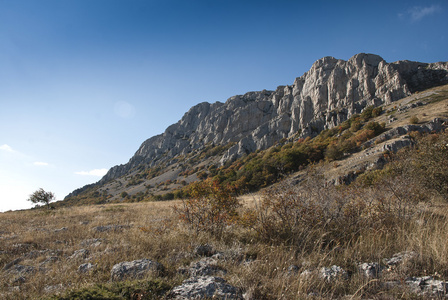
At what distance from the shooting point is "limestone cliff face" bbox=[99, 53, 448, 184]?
79.2 meters

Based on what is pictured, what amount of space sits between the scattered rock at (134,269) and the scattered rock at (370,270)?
3158 millimetres

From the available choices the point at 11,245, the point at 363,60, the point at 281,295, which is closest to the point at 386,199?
the point at 281,295

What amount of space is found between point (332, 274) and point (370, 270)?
604 mm

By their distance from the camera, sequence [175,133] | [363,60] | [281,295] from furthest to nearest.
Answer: [175,133] → [363,60] → [281,295]

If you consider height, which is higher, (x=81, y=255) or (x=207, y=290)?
(x=81, y=255)

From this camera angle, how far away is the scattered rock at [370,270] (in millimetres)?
2891

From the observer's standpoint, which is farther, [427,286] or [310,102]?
[310,102]

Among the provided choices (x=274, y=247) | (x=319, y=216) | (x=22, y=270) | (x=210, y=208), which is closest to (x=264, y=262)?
(x=274, y=247)

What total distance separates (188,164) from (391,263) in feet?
332

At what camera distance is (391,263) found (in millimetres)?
3229

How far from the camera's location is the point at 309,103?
324 feet

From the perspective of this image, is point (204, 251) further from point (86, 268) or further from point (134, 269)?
point (86, 268)

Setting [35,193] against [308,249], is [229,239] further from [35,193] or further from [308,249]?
[35,193]

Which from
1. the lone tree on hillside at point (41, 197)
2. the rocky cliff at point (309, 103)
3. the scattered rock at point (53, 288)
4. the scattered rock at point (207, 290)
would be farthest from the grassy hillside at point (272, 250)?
the rocky cliff at point (309, 103)
